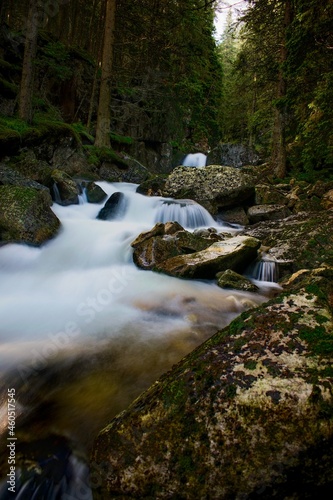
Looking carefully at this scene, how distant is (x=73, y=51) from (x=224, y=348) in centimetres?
1961

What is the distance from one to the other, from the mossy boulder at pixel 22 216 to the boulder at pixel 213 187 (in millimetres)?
6140

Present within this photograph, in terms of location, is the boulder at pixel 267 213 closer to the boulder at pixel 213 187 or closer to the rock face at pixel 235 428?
the boulder at pixel 213 187

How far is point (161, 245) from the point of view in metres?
6.87

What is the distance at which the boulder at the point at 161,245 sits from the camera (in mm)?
6773

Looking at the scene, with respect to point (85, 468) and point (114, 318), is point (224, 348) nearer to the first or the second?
point (85, 468)

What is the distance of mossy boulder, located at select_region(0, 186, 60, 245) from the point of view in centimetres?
650

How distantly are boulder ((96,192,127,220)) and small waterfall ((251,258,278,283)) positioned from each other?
5.45 m

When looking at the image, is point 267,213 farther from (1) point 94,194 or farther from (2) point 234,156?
(2) point 234,156

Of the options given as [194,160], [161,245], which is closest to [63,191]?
[161,245]

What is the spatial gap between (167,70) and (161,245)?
18.9m

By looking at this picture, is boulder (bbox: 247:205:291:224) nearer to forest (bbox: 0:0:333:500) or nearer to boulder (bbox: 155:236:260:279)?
forest (bbox: 0:0:333:500)

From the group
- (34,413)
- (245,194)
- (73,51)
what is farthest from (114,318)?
(73,51)

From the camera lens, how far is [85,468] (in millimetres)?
2115

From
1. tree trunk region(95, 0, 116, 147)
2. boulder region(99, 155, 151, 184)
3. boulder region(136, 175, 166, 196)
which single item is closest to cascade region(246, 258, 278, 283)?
boulder region(136, 175, 166, 196)
